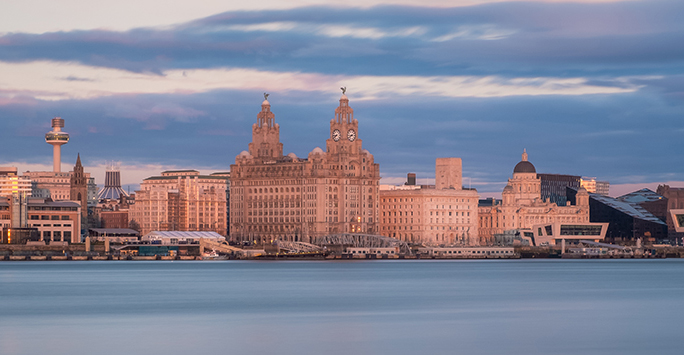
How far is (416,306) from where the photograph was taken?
103 metres

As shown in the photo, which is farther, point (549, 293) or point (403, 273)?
point (403, 273)

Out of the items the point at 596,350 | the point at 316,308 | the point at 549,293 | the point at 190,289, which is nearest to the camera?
the point at 596,350

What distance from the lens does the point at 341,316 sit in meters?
92.5

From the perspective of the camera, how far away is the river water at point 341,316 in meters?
72.1

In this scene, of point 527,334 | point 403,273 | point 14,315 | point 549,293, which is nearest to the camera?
point 527,334

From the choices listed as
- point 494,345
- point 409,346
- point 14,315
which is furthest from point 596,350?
point 14,315

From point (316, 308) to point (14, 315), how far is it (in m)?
23.6

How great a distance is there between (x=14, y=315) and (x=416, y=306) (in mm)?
32047

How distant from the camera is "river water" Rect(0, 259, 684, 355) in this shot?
2837 inches

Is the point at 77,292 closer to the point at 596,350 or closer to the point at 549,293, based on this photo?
the point at 549,293

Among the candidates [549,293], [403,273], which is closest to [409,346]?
[549,293]

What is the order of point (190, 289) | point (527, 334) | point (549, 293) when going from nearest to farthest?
point (527, 334) → point (549, 293) → point (190, 289)

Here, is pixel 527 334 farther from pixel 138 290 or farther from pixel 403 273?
pixel 403 273

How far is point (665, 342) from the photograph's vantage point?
74.1 m
